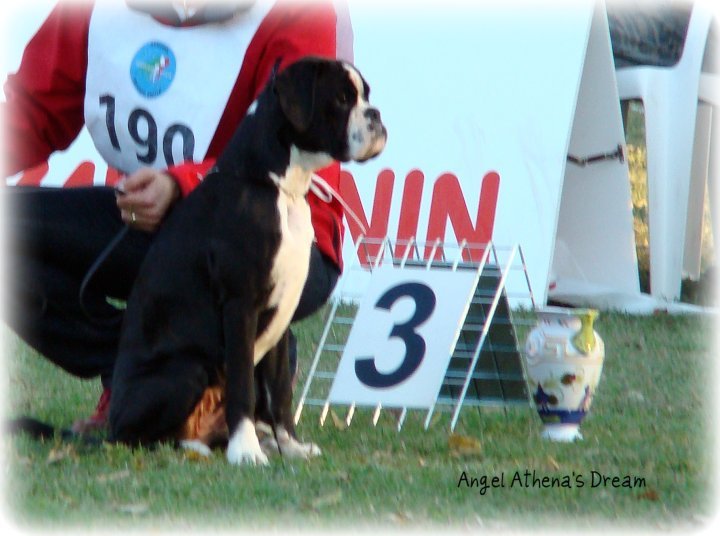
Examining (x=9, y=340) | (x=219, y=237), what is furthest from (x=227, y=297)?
(x=9, y=340)

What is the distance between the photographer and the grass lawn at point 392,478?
111 inches

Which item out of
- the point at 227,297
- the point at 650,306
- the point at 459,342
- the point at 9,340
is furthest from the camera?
the point at 650,306

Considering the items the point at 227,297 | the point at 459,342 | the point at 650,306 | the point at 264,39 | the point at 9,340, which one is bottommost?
the point at 9,340

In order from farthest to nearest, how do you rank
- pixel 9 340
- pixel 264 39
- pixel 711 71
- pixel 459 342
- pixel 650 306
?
pixel 711 71 → pixel 650 306 → pixel 9 340 → pixel 459 342 → pixel 264 39

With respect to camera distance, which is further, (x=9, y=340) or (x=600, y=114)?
(x=600, y=114)

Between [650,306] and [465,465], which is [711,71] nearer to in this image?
[650,306]

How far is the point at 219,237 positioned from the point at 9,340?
2271 millimetres

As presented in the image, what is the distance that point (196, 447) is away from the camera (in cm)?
336

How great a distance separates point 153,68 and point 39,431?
1.10 m

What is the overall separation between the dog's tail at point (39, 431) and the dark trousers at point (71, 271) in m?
0.33

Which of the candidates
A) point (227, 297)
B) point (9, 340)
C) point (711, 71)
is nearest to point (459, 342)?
point (227, 297)

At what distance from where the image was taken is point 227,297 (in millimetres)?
3215

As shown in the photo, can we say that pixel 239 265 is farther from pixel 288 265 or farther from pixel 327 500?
pixel 327 500

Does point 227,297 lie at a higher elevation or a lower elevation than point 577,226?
higher
